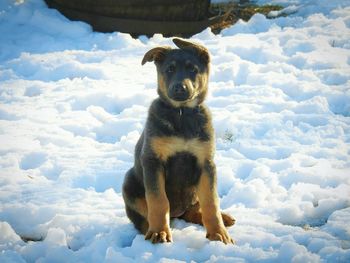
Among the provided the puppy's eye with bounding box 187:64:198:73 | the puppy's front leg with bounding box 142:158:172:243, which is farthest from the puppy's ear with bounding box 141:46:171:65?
the puppy's front leg with bounding box 142:158:172:243

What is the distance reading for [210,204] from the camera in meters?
4.02

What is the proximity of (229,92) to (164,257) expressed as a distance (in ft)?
14.9

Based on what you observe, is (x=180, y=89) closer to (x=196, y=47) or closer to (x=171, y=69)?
(x=171, y=69)

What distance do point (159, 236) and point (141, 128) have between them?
2970 mm

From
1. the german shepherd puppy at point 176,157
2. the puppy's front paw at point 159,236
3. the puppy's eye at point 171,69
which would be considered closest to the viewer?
Result: the puppy's front paw at point 159,236

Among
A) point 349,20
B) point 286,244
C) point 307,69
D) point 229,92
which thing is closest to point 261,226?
point 286,244

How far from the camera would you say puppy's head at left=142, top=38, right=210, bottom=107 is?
411cm

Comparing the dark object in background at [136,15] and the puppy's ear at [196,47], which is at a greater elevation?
the puppy's ear at [196,47]

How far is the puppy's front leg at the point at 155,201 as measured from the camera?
388 cm

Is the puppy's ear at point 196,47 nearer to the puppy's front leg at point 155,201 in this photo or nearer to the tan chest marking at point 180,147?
the tan chest marking at point 180,147

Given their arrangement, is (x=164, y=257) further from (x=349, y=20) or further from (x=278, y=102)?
(x=349, y=20)

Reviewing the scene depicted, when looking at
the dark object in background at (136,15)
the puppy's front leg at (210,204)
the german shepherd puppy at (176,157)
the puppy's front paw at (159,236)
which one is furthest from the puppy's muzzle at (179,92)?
the dark object in background at (136,15)

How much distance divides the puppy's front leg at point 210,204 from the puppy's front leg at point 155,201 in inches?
13.1

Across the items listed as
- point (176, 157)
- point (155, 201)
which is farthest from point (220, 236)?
point (176, 157)
